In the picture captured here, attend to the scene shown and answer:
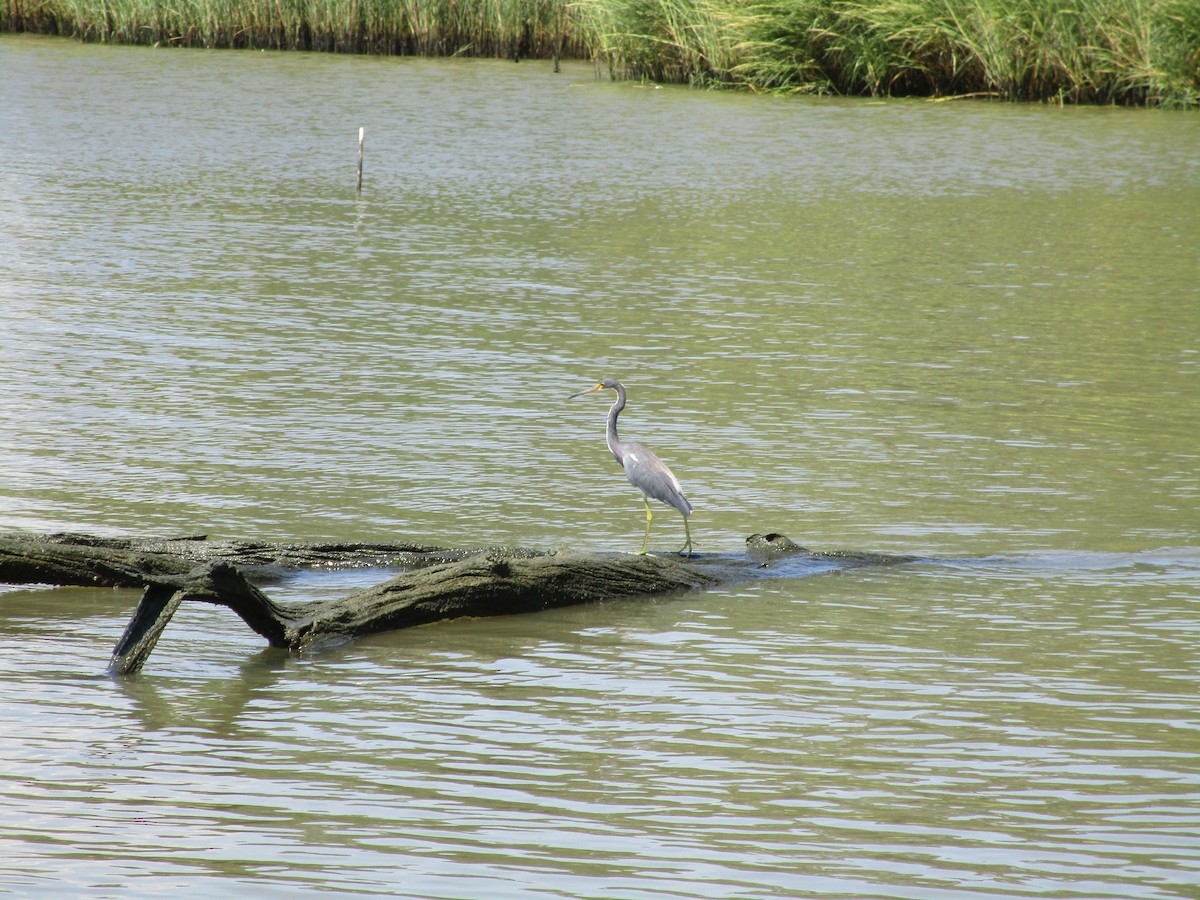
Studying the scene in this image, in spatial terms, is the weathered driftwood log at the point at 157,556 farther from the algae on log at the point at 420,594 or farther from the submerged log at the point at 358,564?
the algae on log at the point at 420,594

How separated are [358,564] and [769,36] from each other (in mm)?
22854

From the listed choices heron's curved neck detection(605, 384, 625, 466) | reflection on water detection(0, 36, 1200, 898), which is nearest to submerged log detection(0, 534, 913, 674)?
reflection on water detection(0, 36, 1200, 898)

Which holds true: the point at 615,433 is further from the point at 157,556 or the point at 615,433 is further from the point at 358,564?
the point at 157,556

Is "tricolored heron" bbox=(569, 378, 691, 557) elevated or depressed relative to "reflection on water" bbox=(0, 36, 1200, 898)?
elevated


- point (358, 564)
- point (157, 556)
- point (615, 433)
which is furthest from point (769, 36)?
point (157, 556)

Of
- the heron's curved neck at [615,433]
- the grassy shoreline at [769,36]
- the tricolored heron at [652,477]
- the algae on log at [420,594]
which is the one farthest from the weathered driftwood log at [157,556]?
the grassy shoreline at [769,36]

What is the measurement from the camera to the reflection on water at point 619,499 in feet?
15.4

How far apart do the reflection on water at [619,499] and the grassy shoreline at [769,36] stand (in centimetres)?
587

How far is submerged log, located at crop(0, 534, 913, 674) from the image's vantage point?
585 centimetres

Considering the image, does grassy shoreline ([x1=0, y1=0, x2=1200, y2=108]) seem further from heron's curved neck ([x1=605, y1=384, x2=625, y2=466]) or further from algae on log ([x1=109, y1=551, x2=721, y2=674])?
algae on log ([x1=109, y1=551, x2=721, y2=674])

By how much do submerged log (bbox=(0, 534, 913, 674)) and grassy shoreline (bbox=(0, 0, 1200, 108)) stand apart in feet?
71.2

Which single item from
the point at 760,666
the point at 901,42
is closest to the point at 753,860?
the point at 760,666

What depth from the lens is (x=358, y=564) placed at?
714cm

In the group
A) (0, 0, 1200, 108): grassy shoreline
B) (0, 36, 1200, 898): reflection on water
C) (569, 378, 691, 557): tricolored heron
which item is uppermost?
(0, 0, 1200, 108): grassy shoreline
